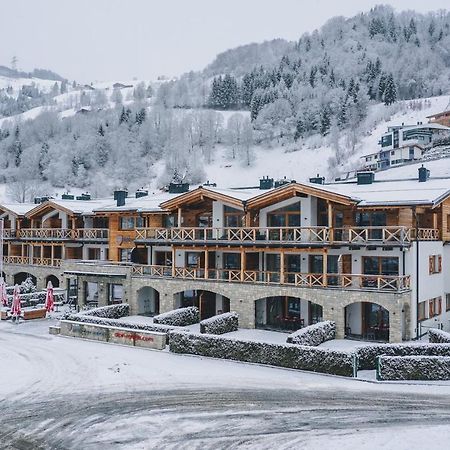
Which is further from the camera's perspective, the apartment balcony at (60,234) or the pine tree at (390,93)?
the pine tree at (390,93)

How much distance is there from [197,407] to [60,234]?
96.5 ft

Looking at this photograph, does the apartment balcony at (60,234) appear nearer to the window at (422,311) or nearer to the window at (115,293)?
the window at (115,293)

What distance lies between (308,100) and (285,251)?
357ft

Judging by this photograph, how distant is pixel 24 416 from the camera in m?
17.2

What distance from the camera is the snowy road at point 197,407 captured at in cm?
1514

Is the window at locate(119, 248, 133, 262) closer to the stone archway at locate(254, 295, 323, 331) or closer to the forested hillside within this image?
the stone archway at locate(254, 295, 323, 331)

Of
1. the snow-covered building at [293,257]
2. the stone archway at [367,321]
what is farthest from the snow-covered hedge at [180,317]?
the stone archway at [367,321]

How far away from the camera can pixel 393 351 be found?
22.0 metres

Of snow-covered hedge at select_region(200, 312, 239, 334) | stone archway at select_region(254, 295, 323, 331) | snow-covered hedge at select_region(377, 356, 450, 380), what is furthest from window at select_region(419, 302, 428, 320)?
snow-covered hedge at select_region(200, 312, 239, 334)

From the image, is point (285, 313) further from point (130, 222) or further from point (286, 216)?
point (130, 222)

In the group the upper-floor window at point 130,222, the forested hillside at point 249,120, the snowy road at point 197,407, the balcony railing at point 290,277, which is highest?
the forested hillside at point 249,120

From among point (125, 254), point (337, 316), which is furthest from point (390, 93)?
point (337, 316)

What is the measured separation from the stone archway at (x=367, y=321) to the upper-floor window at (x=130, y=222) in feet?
54.8

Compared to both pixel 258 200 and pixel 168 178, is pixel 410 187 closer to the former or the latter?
pixel 258 200
